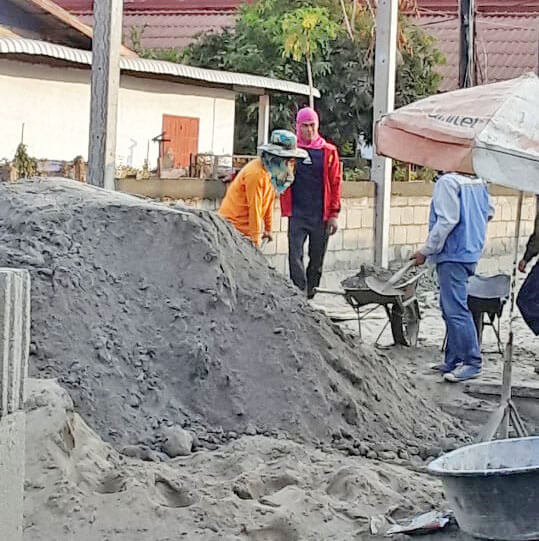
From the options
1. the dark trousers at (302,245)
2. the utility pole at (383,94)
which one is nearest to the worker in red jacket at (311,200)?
the dark trousers at (302,245)

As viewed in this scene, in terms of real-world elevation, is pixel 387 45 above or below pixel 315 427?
above

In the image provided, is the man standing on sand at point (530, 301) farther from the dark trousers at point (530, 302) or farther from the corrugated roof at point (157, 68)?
the corrugated roof at point (157, 68)

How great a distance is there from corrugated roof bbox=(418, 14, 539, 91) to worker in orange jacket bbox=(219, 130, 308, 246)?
15.0 metres

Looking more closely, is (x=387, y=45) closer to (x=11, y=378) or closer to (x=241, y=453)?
(x=241, y=453)

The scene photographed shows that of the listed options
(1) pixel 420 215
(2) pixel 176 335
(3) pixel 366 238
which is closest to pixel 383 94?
(3) pixel 366 238

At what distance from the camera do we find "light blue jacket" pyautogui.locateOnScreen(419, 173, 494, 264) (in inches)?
357

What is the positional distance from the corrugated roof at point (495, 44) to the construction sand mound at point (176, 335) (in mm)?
17633

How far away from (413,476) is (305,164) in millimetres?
5284

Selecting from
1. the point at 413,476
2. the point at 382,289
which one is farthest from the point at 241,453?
the point at 382,289

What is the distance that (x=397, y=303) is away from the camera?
10.1 metres

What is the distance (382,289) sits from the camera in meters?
9.96

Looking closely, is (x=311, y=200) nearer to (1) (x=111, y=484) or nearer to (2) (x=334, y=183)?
(2) (x=334, y=183)

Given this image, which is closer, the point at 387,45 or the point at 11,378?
the point at 11,378

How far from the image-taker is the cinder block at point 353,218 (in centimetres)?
1473
